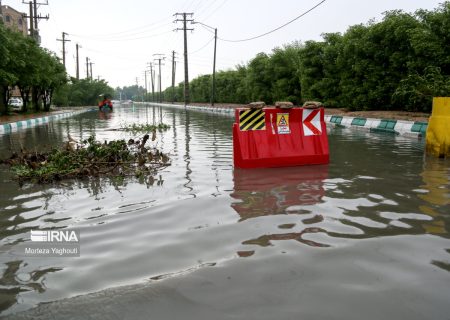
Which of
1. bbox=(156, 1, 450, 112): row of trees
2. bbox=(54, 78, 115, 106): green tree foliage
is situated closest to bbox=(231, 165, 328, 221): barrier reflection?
bbox=(156, 1, 450, 112): row of trees

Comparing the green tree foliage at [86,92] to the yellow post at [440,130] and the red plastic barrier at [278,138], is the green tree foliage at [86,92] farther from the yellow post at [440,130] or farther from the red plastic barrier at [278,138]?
the yellow post at [440,130]

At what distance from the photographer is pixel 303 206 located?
5.39m

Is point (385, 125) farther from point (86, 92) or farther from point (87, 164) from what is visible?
point (86, 92)

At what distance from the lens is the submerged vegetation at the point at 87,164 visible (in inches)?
293

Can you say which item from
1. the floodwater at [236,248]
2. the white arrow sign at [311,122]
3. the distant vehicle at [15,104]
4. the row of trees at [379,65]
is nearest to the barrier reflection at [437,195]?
the floodwater at [236,248]

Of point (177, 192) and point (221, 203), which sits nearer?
point (221, 203)

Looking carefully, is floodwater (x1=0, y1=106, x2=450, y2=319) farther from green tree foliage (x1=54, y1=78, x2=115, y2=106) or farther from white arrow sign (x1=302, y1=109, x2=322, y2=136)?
green tree foliage (x1=54, y1=78, x2=115, y2=106)

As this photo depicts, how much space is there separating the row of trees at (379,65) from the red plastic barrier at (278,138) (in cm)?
984

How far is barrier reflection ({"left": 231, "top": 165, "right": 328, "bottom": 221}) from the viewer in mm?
5359

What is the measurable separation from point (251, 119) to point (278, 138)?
2.13ft

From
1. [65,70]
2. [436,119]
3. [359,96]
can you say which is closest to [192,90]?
[65,70]

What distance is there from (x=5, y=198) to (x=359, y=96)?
22232 mm

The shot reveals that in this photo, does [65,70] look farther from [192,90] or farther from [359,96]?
[192,90]

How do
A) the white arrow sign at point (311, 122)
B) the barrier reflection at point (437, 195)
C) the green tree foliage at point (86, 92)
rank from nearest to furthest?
the barrier reflection at point (437, 195) < the white arrow sign at point (311, 122) < the green tree foliage at point (86, 92)
